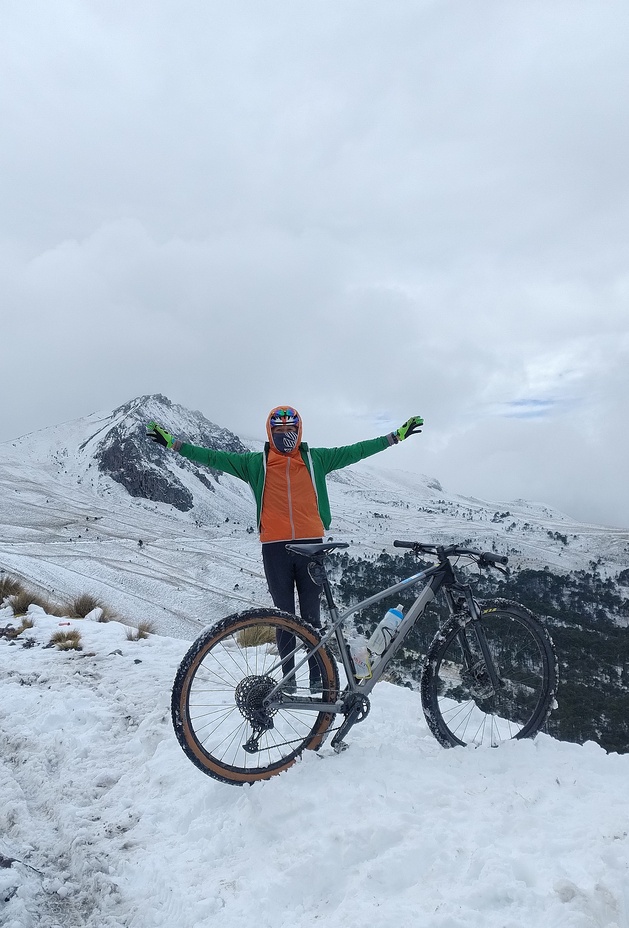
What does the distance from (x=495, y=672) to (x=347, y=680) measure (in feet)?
4.34

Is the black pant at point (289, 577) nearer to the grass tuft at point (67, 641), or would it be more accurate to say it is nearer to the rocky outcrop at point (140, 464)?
the grass tuft at point (67, 641)

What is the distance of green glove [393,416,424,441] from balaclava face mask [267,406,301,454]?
3.63 feet

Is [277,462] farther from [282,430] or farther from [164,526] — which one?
[164,526]

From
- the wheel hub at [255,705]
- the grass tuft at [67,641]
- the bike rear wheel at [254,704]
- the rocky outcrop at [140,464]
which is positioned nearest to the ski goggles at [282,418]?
the bike rear wheel at [254,704]

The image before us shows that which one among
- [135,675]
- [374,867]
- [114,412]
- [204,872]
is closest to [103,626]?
[135,675]

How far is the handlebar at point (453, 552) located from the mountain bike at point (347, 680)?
0.01 m

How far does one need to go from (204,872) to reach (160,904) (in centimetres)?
26

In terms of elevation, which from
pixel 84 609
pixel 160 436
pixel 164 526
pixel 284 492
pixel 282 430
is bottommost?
pixel 164 526

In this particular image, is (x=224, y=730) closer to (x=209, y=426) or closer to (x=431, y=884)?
(x=431, y=884)

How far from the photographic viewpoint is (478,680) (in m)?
4.19

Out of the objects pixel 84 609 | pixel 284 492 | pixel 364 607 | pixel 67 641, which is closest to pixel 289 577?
pixel 284 492

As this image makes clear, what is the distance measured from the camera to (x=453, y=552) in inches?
160

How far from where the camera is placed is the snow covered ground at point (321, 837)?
7.68ft

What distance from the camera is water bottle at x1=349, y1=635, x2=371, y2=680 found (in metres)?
3.91
